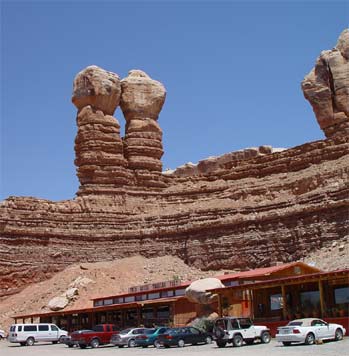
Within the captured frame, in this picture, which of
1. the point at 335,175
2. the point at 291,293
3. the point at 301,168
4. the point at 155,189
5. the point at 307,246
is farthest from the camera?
the point at 155,189

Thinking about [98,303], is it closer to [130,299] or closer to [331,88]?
[130,299]

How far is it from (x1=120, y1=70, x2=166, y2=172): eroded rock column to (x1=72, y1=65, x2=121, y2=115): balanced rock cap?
2.76 m

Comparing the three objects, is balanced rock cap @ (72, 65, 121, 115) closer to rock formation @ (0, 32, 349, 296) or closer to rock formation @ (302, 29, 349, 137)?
rock formation @ (0, 32, 349, 296)

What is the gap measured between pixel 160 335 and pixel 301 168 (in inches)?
1379

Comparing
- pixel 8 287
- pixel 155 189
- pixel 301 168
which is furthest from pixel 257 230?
pixel 8 287

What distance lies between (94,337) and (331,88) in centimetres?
4206

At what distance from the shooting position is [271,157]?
232ft

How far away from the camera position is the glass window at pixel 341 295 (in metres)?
35.8

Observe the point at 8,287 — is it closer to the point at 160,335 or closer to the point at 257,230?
the point at 257,230

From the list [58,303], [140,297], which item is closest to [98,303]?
[58,303]

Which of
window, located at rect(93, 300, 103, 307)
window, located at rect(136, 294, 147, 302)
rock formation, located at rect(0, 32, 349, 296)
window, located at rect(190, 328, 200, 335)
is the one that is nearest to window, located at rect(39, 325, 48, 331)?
window, located at rect(93, 300, 103, 307)

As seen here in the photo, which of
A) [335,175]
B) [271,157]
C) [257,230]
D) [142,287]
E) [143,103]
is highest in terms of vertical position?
[143,103]

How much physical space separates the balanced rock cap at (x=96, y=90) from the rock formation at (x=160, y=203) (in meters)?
0.11

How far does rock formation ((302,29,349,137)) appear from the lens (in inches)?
2756
